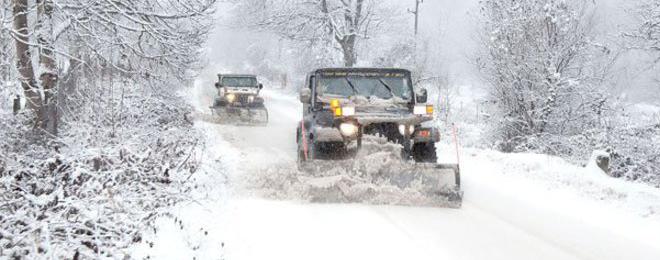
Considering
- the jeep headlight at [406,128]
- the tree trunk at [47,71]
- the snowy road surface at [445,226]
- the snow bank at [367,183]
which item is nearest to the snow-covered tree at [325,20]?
the tree trunk at [47,71]

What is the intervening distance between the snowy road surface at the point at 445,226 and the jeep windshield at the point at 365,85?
1711 mm

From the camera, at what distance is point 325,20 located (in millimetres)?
23969

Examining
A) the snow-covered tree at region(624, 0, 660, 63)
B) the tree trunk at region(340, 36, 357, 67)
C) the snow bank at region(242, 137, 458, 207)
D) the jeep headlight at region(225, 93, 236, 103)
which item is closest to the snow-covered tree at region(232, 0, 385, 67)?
the tree trunk at region(340, 36, 357, 67)

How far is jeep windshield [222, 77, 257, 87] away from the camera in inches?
773

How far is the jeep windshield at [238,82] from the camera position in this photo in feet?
64.4

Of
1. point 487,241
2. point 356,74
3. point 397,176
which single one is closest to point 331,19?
point 356,74

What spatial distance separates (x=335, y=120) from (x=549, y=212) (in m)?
3.07

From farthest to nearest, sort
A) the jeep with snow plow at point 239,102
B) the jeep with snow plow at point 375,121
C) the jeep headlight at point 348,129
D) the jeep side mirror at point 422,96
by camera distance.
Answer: the jeep with snow plow at point 239,102 < the jeep side mirror at point 422,96 < the jeep headlight at point 348,129 < the jeep with snow plow at point 375,121

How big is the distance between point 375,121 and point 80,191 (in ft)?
12.3

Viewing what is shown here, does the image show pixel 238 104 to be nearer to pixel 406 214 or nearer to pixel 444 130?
pixel 444 130

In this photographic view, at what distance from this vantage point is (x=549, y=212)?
695 cm

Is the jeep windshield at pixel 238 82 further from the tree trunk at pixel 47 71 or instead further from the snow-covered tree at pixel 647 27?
the snow-covered tree at pixel 647 27

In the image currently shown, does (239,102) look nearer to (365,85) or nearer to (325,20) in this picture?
(325,20)

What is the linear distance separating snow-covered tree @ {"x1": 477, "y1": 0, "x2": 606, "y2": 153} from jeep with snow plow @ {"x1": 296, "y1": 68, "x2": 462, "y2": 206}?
5.11m
